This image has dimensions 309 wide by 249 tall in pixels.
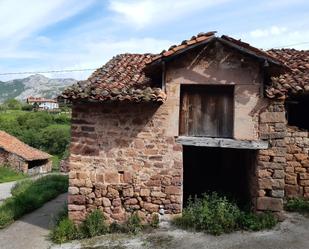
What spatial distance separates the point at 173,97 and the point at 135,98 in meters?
1.02

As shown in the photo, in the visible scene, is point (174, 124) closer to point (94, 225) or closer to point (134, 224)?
point (134, 224)

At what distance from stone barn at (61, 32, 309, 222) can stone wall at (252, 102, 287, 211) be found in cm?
2

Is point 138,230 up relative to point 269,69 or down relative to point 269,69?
down

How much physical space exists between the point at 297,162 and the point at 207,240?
10.9 ft

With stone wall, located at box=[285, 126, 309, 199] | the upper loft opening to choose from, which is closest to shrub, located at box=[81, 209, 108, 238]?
stone wall, located at box=[285, 126, 309, 199]

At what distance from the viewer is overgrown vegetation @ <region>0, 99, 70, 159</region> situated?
48.9 meters

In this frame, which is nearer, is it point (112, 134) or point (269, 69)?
point (269, 69)

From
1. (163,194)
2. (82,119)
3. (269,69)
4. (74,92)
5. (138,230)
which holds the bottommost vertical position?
(138,230)

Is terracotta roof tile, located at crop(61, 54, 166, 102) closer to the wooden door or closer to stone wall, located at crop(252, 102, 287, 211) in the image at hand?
the wooden door

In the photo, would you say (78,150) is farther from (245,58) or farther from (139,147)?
(245,58)

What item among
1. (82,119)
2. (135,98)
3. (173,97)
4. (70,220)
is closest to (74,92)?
(82,119)

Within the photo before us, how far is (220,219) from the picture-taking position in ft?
29.0

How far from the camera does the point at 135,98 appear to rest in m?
8.62

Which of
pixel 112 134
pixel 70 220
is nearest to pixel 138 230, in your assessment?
pixel 70 220
